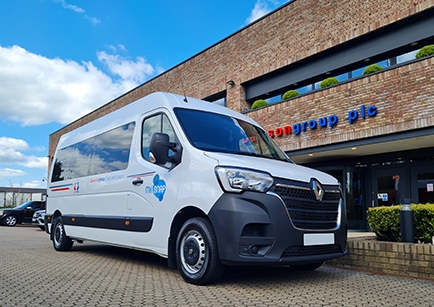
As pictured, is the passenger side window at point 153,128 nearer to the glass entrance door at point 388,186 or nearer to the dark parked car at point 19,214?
the glass entrance door at point 388,186

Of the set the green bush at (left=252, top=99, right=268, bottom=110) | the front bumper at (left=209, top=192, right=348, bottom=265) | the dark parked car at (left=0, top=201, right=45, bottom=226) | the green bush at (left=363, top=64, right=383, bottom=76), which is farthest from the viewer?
the dark parked car at (left=0, top=201, right=45, bottom=226)

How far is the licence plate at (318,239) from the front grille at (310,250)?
53mm

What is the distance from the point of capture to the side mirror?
5184 millimetres

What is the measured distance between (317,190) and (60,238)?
6131mm

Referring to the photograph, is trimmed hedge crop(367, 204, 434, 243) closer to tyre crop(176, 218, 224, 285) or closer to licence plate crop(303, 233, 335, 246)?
licence plate crop(303, 233, 335, 246)

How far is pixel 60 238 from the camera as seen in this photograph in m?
8.80

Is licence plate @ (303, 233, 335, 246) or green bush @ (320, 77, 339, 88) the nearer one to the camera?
licence plate @ (303, 233, 335, 246)

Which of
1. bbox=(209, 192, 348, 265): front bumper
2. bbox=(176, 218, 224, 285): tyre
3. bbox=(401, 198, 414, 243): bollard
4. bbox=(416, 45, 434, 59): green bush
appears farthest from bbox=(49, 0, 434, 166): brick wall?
bbox=(176, 218, 224, 285): tyre

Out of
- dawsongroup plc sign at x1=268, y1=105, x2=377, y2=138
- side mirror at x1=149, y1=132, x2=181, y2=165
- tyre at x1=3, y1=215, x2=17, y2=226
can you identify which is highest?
dawsongroup plc sign at x1=268, y1=105, x2=377, y2=138

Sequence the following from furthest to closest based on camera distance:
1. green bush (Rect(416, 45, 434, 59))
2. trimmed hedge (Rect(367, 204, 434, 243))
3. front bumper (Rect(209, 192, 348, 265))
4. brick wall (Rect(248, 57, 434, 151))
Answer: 1. green bush (Rect(416, 45, 434, 59))
2. brick wall (Rect(248, 57, 434, 151))
3. trimmed hedge (Rect(367, 204, 434, 243))
4. front bumper (Rect(209, 192, 348, 265))

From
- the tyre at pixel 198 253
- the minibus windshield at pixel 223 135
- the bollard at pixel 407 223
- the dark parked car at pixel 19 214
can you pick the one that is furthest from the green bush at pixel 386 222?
the dark parked car at pixel 19 214

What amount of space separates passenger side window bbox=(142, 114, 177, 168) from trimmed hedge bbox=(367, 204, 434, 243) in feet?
12.4

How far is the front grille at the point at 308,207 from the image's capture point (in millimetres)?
4625

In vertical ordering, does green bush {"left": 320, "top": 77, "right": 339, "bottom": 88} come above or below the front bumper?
above
